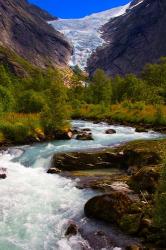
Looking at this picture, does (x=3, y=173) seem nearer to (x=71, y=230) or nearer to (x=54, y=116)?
(x=71, y=230)

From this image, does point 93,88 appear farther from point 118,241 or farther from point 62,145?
point 118,241

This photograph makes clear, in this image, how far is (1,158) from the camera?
36.9 m

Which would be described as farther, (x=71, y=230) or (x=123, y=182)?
(x=123, y=182)

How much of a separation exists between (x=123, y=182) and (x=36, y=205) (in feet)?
20.9

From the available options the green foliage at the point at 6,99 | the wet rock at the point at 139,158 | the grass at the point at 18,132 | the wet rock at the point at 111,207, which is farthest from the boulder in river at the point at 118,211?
the green foliage at the point at 6,99

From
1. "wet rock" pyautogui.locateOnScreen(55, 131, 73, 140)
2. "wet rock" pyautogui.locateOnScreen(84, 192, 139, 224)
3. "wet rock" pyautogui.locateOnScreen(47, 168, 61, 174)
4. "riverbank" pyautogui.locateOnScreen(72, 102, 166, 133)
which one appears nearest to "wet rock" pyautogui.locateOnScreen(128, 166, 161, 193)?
"wet rock" pyautogui.locateOnScreen(84, 192, 139, 224)

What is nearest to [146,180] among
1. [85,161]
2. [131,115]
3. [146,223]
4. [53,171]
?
[146,223]

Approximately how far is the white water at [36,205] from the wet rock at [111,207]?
0.89 metres

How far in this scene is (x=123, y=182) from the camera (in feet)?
89.5

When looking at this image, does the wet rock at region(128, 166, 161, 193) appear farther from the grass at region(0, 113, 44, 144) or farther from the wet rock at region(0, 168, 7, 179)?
the grass at region(0, 113, 44, 144)

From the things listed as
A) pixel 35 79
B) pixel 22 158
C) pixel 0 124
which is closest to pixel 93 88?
pixel 35 79

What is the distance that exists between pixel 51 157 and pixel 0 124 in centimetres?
1310

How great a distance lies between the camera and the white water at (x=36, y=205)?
19.4 metres

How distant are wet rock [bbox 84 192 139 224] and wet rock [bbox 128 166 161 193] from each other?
372 centimetres
